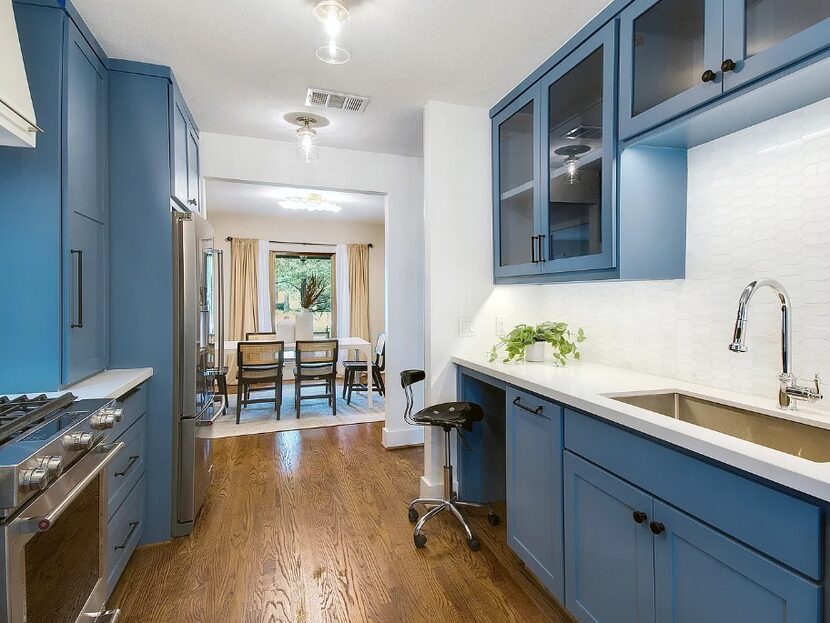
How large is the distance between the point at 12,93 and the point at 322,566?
7.18 ft

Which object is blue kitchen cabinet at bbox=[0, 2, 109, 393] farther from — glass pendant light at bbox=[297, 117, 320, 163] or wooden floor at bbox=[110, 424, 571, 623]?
glass pendant light at bbox=[297, 117, 320, 163]

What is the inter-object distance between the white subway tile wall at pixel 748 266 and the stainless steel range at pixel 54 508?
2176 mm

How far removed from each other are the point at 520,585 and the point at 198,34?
9.43 feet

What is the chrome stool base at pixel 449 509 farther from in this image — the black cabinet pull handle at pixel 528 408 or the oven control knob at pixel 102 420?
the oven control knob at pixel 102 420

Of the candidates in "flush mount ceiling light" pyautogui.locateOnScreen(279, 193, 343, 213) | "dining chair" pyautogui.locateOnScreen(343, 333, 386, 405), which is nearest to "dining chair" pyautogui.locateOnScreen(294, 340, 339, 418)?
"dining chair" pyautogui.locateOnScreen(343, 333, 386, 405)

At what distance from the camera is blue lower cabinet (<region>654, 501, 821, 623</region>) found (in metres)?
0.93

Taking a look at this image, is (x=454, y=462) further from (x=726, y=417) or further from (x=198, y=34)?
(x=198, y=34)

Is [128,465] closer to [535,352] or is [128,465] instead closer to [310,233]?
[535,352]

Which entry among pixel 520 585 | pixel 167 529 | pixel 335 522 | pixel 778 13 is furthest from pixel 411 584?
pixel 778 13

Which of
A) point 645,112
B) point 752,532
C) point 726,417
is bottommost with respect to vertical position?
point 752,532

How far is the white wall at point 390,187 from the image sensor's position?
132 inches

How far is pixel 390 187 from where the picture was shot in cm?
383

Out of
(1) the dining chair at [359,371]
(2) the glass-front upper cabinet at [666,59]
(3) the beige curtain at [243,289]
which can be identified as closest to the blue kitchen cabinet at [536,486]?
(2) the glass-front upper cabinet at [666,59]

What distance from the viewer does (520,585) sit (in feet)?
6.52
